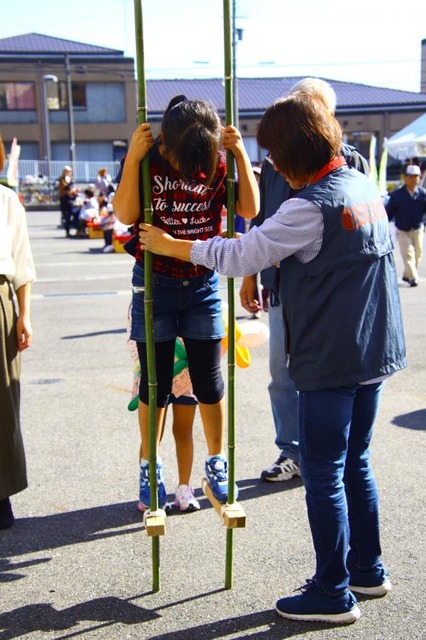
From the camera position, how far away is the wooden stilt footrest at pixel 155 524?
3.06 metres

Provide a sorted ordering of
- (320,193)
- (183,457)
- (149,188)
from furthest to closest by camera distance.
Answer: (183,457)
(149,188)
(320,193)

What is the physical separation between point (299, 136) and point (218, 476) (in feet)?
5.20

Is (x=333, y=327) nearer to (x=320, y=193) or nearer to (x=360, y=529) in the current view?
(x=320, y=193)

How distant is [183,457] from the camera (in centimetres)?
397

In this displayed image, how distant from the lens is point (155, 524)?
10.1 feet

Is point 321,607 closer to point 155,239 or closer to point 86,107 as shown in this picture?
point 155,239

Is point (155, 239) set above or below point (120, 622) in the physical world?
above

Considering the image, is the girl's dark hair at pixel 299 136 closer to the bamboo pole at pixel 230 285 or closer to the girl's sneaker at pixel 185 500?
the bamboo pole at pixel 230 285

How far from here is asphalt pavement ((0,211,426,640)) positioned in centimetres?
298

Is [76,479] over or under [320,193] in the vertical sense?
under

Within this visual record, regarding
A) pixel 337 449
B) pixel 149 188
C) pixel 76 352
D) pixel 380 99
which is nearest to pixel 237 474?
pixel 337 449

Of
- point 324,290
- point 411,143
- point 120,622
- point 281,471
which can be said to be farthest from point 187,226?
point 411,143

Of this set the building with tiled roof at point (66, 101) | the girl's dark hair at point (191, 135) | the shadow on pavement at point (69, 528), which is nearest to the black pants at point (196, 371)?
the shadow on pavement at point (69, 528)

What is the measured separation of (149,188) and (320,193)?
2.20 ft
